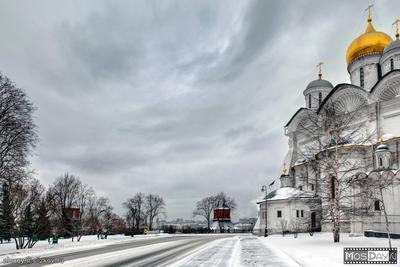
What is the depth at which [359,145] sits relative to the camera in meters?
38.7

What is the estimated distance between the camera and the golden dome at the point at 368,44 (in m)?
50.3

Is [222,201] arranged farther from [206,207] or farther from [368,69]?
[368,69]

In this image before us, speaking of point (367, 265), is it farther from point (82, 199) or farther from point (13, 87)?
point (82, 199)

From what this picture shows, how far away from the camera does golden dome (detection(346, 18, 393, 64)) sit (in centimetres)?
5034

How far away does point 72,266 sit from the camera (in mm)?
13570

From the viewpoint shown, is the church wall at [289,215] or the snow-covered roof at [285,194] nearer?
the church wall at [289,215]

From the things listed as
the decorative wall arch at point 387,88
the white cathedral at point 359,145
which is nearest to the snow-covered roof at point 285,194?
the white cathedral at point 359,145

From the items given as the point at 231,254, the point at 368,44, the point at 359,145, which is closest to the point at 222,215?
the point at 368,44

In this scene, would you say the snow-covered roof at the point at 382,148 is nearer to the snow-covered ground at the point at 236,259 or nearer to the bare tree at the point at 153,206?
the snow-covered ground at the point at 236,259

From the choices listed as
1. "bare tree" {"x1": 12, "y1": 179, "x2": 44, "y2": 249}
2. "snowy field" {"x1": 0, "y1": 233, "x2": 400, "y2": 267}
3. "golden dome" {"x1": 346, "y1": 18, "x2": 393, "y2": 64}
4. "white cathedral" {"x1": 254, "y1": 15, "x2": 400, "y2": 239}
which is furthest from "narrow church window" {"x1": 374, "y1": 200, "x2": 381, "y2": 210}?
"bare tree" {"x1": 12, "y1": 179, "x2": 44, "y2": 249}

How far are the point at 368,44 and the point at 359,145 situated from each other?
63.3ft

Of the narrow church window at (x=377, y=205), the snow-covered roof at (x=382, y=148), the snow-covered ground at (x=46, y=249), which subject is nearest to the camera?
the snow-covered ground at (x=46, y=249)

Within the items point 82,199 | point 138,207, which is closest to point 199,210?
point 138,207

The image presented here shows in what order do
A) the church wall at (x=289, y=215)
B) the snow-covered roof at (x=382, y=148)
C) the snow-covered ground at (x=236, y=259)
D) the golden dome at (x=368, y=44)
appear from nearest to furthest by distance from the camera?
the snow-covered ground at (x=236, y=259), the snow-covered roof at (x=382, y=148), the church wall at (x=289, y=215), the golden dome at (x=368, y=44)
